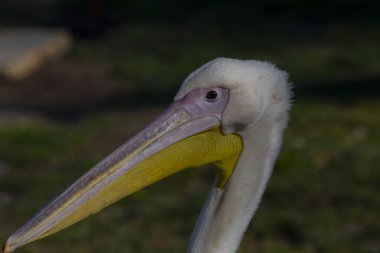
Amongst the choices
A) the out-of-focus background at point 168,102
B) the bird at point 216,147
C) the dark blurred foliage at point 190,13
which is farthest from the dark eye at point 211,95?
the dark blurred foliage at point 190,13

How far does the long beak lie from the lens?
2877 mm

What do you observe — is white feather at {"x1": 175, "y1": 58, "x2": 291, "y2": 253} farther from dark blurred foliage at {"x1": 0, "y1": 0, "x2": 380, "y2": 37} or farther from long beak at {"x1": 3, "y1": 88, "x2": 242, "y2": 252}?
dark blurred foliage at {"x1": 0, "y1": 0, "x2": 380, "y2": 37}

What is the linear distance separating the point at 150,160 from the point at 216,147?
231 millimetres

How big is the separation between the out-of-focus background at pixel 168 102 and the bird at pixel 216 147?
2.18m

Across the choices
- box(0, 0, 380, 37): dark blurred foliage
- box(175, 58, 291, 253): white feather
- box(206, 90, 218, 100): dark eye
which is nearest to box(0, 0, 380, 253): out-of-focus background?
box(0, 0, 380, 37): dark blurred foliage

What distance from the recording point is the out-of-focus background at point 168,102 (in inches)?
217

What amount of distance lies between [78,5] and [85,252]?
17.8ft

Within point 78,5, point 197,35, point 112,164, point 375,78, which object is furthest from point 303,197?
point 78,5

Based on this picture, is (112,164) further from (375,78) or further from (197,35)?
(197,35)

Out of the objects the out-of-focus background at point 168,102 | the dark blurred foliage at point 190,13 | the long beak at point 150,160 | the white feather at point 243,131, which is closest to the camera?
the long beak at point 150,160

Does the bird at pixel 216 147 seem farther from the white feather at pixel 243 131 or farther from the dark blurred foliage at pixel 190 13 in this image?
the dark blurred foliage at pixel 190 13

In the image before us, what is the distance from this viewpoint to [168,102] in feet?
24.9

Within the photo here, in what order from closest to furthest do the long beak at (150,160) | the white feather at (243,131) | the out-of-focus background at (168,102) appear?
1. the long beak at (150,160)
2. the white feather at (243,131)
3. the out-of-focus background at (168,102)

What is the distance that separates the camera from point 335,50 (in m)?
8.73
